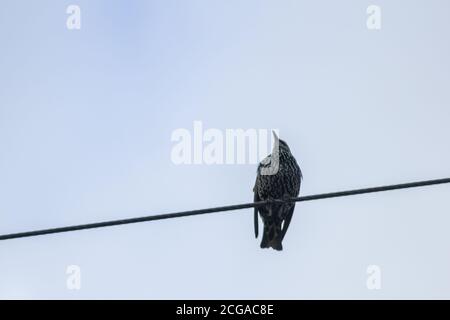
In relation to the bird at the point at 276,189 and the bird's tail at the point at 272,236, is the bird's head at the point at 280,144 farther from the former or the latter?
the bird's tail at the point at 272,236

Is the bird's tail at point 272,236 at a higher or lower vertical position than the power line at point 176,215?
lower

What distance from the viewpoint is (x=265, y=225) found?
809 cm

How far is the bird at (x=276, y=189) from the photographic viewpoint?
7.85 m

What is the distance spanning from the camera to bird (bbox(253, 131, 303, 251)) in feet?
25.8

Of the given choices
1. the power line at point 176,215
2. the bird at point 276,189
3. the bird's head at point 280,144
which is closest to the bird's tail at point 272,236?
the bird at point 276,189

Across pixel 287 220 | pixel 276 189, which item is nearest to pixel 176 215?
pixel 276 189

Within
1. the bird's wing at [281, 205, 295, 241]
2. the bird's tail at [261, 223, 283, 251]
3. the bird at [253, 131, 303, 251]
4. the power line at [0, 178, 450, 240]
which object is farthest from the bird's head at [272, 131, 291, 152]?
the power line at [0, 178, 450, 240]

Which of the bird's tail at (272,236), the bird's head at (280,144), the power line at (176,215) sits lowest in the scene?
the bird's tail at (272,236)

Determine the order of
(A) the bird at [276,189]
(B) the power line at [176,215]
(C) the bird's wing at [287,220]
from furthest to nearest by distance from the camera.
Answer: (C) the bird's wing at [287,220], (A) the bird at [276,189], (B) the power line at [176,215]

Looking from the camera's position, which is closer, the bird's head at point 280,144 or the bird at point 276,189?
the bird at point 276,189

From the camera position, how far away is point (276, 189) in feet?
25.7

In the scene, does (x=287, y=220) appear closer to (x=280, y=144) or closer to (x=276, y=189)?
(x=276, y=189)
